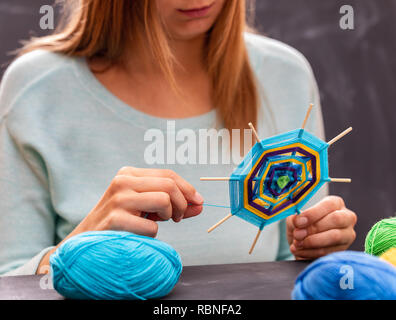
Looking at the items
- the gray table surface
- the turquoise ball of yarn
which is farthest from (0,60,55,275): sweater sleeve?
the turquoise ball of yarn

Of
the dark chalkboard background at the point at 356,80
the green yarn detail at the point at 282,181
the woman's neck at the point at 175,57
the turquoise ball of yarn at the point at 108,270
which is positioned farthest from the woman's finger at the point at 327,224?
the dark chalkboard background at the point at 356,80

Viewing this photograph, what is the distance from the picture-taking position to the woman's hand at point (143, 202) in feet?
1.93

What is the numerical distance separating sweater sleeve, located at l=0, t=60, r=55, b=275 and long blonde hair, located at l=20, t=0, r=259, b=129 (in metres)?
0.16

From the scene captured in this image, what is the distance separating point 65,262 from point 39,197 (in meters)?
0.40

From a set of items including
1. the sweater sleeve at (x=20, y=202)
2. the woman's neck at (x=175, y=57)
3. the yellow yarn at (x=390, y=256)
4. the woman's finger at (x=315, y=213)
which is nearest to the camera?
the yellow yarn at (x=390, y=256)

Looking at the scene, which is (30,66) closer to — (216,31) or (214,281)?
(216,31)

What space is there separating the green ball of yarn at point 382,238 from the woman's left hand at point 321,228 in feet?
0.32

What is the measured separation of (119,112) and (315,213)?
14.8 inches

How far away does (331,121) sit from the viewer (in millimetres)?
1539

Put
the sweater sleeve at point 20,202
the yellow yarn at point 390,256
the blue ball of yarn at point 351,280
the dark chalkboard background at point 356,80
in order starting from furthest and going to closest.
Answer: the dark chalkboard background at point 356,80
the sweater sleeve at point 20,202
the yellow yarn at point 390,256
the blue ball of yarn at point 351,280

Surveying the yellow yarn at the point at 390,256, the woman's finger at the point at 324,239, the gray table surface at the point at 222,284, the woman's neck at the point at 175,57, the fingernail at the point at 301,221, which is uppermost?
the woman's neck at the point at 175,57

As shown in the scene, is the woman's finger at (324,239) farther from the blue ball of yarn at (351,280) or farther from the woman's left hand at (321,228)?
the blue ball of yarn at (351,280)

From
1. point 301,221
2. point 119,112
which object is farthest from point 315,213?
point 119,112

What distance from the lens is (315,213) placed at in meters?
0.72
